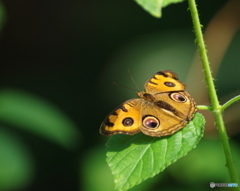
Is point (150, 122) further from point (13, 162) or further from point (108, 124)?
point (13, 162)

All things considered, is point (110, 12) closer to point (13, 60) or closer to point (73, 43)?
point (73, 43)

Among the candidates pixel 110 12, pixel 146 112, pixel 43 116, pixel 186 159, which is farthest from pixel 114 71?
pixel 146 112

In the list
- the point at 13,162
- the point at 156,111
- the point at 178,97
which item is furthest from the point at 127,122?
the point at 13,162

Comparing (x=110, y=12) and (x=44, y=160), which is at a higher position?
(x=110, y=12)

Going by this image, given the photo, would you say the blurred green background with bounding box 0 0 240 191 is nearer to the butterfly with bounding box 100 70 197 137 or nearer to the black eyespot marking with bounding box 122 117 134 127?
the butterfly with bounding box 100 70 197 137

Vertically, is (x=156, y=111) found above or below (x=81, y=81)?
below

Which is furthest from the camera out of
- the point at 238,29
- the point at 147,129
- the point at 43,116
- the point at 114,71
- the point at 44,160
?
the point at 114,71

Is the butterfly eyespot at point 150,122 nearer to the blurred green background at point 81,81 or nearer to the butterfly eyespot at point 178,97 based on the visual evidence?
the butterfly eyespot at point 178,97
